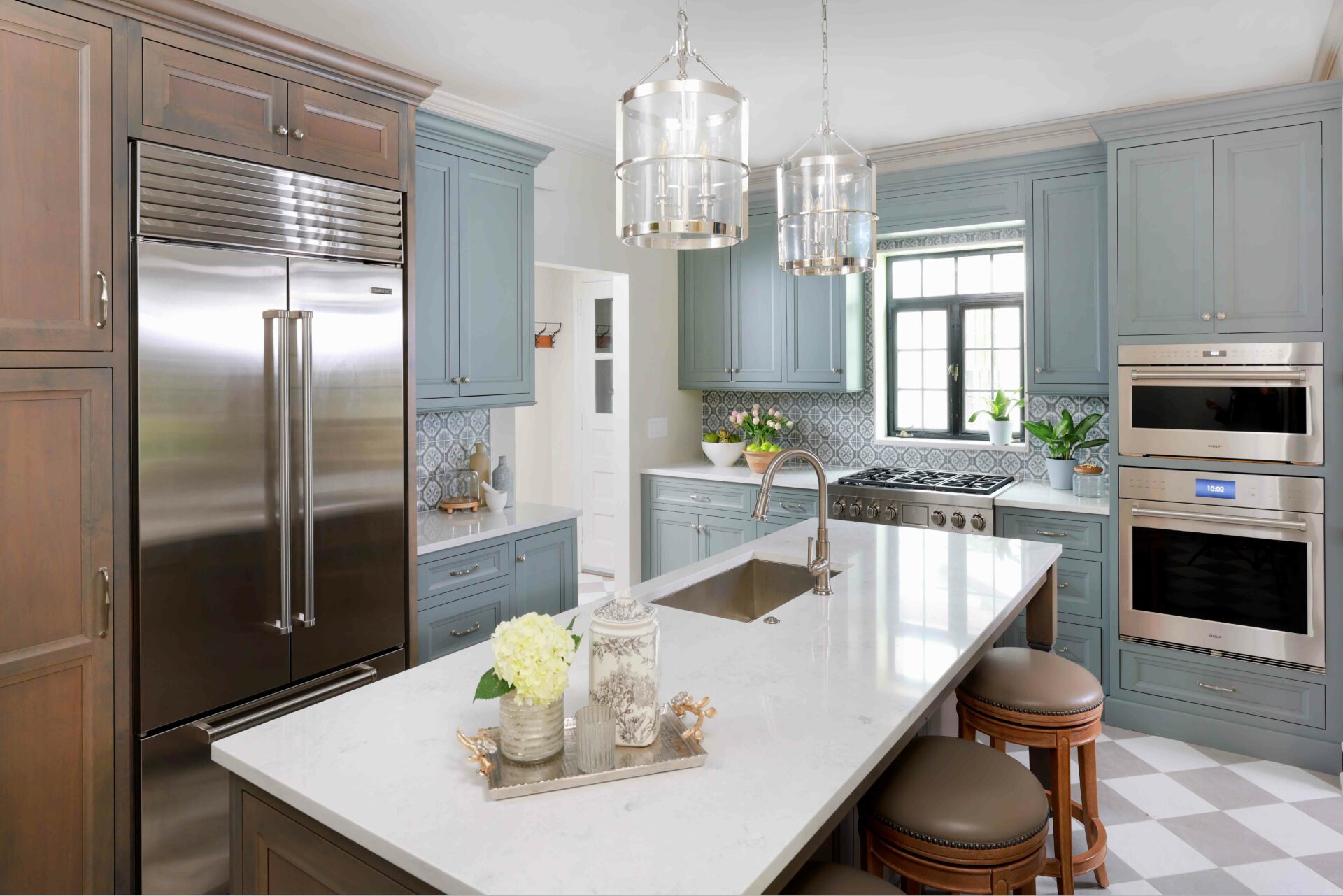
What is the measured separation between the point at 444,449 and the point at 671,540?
1598 mm

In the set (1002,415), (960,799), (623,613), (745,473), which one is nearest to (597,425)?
(745,473)

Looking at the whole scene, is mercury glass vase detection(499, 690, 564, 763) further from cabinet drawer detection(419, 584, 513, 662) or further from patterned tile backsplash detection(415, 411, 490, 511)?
patterned tile backsplash detection(415, 411, 490, 511)

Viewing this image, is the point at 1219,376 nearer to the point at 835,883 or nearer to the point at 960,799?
the point at 960,799

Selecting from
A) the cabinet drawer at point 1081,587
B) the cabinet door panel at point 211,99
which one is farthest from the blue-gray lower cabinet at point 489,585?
the cabinet drawer at point 1081,587

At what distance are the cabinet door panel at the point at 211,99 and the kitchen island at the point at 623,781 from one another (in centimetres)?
166

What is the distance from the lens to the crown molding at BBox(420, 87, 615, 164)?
11.6 feet

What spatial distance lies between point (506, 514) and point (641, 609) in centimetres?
239

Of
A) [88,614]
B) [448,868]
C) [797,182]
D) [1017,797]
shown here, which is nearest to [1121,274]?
[797,182]

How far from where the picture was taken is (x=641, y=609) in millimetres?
1400

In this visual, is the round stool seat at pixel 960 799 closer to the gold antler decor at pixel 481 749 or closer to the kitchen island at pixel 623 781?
the kitchen island at pixel 623 781

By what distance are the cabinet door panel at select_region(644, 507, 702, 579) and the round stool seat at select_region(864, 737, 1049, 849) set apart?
9.84ft

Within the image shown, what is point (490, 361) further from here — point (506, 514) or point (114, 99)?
point (114, 99)

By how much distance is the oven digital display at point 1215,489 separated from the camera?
331 cm

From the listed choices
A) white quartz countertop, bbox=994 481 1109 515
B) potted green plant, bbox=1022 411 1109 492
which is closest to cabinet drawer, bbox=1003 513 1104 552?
A: white quartz countertop, bbox=994 481 1109 515
